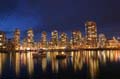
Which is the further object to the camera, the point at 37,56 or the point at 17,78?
the point at 37,56

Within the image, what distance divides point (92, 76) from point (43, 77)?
1113cm

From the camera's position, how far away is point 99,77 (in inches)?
3425

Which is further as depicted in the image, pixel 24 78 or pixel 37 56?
pixel 37 56

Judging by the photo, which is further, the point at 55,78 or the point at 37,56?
the point at 37,56

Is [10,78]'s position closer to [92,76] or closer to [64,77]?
[64,77]

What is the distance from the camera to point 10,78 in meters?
85.8

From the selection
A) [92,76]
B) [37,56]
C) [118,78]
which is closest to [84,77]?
[92,76]

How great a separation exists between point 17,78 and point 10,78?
1518 millimetres

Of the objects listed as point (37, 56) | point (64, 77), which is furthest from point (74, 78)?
point (37, 56)

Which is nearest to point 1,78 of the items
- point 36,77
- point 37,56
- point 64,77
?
point 36,77

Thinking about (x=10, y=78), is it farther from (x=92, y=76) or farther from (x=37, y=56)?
(x=37, y=56)

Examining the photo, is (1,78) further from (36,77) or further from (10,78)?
(36,77)

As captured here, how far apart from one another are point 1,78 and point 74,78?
1578cm

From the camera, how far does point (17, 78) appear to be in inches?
3386
